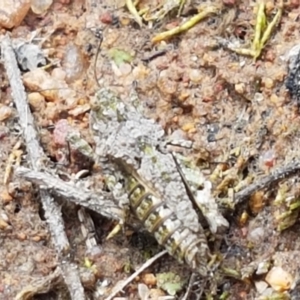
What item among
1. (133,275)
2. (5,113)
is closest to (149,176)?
(133,275)

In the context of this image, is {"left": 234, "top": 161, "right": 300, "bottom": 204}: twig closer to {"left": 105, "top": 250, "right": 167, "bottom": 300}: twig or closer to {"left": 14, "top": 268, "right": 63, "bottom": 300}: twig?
{"left": 105, "top": 250, "right": 167, "bottom": 300}: twig

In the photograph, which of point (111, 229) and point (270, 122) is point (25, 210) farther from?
point (270, 122)

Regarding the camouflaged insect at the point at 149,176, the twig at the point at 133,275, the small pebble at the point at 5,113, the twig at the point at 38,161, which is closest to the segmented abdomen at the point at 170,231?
the camouflaged insect at the point at 149,176

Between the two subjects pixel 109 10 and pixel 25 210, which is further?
pixel 109 10

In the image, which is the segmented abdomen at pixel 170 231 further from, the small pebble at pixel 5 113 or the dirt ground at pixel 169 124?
the small pebble at pixel 5 113

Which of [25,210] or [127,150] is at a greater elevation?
[127,150]

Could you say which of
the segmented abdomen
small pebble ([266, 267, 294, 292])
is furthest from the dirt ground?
the segmented abdomen

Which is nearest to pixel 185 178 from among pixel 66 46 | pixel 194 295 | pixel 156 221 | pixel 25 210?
pixel 156 221
